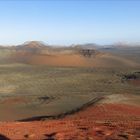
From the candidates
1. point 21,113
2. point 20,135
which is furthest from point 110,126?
point 21,113

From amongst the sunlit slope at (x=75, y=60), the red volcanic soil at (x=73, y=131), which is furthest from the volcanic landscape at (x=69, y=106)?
the sunlit slope at (x=75, y=60)

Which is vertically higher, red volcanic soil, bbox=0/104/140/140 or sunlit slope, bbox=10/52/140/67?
red volcanic soil, bbox=0/104/140/140

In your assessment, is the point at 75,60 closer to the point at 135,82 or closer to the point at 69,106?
the point at 135,82

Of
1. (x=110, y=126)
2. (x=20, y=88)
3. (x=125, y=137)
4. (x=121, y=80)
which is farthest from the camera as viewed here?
(x=121, y=80)

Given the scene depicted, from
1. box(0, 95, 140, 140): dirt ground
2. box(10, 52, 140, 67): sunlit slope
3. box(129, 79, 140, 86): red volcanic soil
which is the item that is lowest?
box(129, 79, 140, 86): red volcanic soil

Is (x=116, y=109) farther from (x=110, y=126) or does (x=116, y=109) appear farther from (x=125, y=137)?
(x=125, y=137)

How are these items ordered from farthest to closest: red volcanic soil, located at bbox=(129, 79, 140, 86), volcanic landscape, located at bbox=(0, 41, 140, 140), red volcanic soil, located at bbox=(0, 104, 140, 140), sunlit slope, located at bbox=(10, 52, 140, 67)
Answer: sunlit slope, located at bbox=(10, 52, 140, 67)
red volcanic soil, located at bbox=(129, 79, 140, 86)
volcanic landscape, located at bbox=(0, 41, 140, 140)
red volcanic soil, located at bbox=(0, 104, 140, 140)

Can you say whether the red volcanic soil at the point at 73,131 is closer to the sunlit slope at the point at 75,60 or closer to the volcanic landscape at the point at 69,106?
the volcanic landscape at the point at 69,106

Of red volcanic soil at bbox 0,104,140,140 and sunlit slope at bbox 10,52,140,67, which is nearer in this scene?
red volcanic soil at bbox 0,104,140,140

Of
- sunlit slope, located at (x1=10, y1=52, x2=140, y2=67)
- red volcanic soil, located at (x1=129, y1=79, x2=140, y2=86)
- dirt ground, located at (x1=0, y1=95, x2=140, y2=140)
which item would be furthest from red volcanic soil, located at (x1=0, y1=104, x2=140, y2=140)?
sunlit slope, located at (x1=10, y1=52, x2=140, y2=67)

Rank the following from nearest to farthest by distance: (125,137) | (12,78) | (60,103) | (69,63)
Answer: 1. (125,137)
2. (60,103)
3. (12,78)
4. (69,63)

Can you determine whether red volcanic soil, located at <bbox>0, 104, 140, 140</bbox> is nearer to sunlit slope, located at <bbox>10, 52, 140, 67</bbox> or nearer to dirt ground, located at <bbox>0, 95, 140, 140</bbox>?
dirt ground, located at <bbox>0, 95, 140, 140</bbox>
